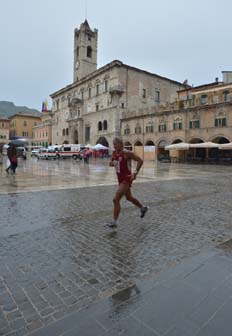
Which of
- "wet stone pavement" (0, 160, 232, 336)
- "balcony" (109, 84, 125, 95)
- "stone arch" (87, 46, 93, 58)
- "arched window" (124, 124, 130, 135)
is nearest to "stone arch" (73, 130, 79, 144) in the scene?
"balcony" (109, 84, 125, 95)

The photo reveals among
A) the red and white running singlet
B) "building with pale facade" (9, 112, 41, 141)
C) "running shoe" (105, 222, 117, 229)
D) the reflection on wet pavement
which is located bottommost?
"running shoe" (105, 222, 117, 229)

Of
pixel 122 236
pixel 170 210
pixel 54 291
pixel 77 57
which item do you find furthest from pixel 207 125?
pixel 77 57

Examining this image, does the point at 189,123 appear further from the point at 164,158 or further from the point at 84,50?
the point at 84,50

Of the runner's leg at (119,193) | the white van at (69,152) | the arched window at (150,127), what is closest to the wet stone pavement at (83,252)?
the runner's leg at (119,193)

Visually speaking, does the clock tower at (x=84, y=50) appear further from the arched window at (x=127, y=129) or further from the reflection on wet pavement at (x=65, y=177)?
the reflection on wet pavement at (x=65, y=177)

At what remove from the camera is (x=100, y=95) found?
154ft

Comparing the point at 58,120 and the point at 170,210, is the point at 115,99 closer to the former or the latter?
the point at 58,120

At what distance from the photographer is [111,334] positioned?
1913 mm

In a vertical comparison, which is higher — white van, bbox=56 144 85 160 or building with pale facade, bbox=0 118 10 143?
building with pale facade, bbox=0 118 10 143

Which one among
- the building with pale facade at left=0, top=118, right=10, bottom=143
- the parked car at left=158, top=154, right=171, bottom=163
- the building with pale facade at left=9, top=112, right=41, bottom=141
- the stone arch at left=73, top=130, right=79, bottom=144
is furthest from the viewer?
the building with pale facade at left=9, top=112, right=41, bottom=141

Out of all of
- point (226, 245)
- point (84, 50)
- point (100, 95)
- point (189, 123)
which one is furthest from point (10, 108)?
point (226, 245)

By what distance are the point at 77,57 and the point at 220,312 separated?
63.8 metres

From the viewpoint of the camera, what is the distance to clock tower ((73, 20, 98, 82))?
55531 millimetres

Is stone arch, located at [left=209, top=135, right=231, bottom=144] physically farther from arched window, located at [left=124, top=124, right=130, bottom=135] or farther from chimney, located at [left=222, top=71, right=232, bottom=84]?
arched window, located at [left=124, top=124, right=130, bottom=135]
